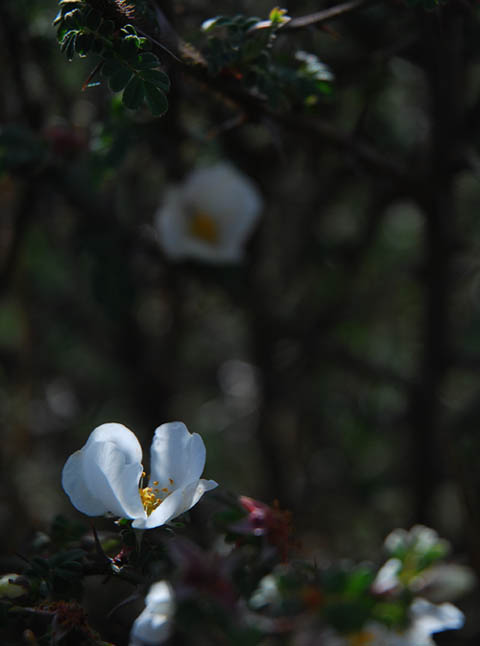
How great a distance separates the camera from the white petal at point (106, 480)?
0.63 meters

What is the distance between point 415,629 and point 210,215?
41.4 inches

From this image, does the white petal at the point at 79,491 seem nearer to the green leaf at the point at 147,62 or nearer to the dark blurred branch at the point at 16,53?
the green leaf at the point at 147,62

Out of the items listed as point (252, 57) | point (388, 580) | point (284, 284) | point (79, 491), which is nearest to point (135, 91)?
point (252, 57)

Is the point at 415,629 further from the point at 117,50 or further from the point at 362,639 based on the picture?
the point at 117,50

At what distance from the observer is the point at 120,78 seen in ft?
2.16

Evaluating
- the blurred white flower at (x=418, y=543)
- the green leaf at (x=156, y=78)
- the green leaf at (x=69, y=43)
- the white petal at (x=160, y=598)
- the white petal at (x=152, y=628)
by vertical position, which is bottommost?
the white petal at (x=152, y=628)

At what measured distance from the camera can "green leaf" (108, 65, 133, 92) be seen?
656 mm

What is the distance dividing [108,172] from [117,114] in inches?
3.4

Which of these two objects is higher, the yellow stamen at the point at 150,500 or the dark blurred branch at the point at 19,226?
the dark blurred branch at the point at 19,226

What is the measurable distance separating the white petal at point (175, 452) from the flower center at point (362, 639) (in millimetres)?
212

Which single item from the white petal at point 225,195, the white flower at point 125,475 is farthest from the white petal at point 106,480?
the white petal at point 225,195

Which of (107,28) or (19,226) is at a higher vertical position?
(19,226)

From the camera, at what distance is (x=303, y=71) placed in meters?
0.88

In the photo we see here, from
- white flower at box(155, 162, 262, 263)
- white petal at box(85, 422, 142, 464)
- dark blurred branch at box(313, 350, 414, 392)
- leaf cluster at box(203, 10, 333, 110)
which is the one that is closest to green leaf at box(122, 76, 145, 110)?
leaf cluster at box(203, 10, 333, 110)
